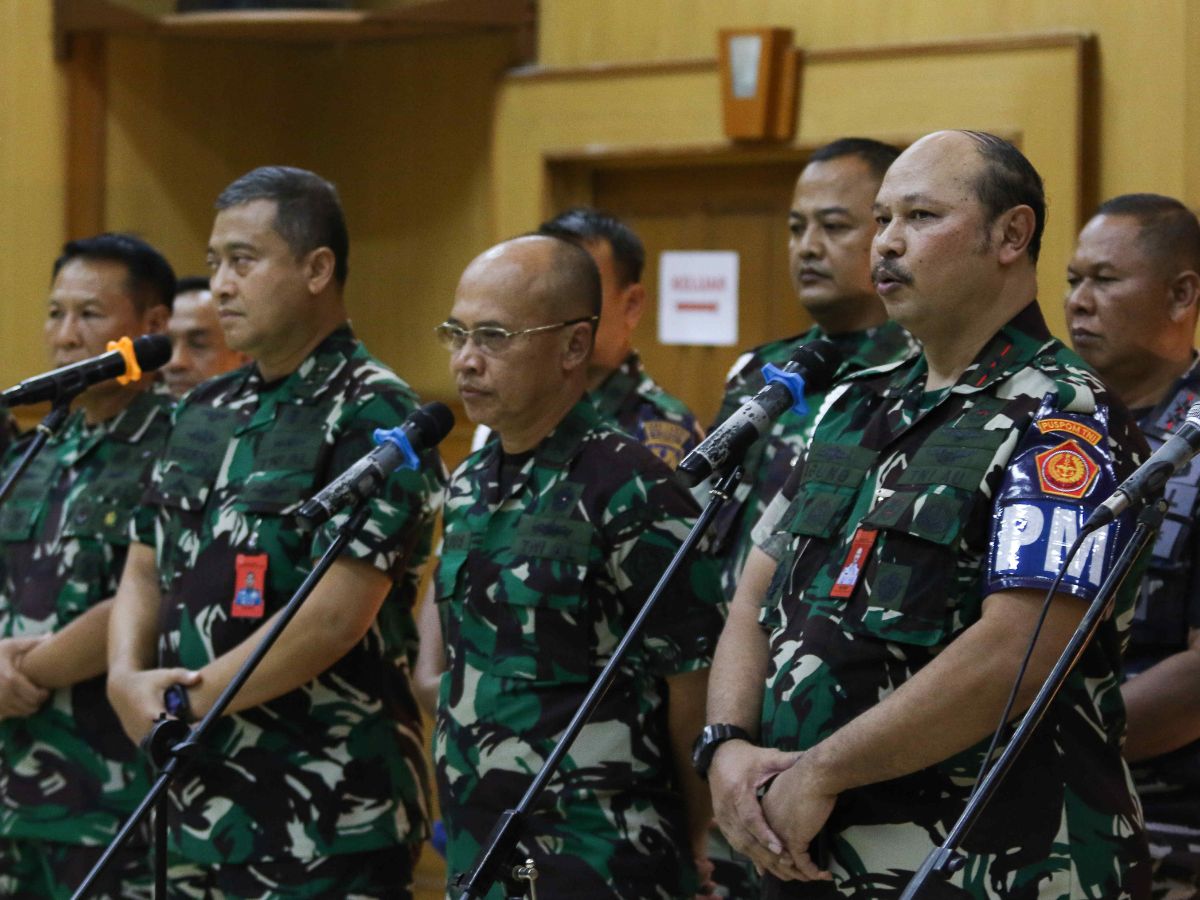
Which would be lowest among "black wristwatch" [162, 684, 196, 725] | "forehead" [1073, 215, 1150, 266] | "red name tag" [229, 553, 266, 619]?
"black wristwatch" [162, 684, 196, 725]

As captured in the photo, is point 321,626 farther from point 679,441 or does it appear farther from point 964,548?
point 964,548

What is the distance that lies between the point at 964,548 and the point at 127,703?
1.54m

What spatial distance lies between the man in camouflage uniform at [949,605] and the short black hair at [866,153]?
866 mm

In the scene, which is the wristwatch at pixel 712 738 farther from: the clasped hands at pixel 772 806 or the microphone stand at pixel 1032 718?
the microphone stand at pixel 1032 718

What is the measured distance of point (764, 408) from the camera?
217cm

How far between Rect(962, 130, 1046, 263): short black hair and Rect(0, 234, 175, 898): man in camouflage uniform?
1.79m

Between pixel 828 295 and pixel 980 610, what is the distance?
1.08m

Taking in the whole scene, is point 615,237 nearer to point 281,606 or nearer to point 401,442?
point 281,606

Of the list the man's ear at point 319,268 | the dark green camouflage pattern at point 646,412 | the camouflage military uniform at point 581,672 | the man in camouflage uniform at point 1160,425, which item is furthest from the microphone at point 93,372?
the man in camouflage uniform at point 1160,425

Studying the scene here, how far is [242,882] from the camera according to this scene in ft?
9.43

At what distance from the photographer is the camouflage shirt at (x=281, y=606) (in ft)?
9.43

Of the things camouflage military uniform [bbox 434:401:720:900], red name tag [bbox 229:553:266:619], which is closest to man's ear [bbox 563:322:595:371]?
camouflage military uniform [bbox 434:401:720:900]

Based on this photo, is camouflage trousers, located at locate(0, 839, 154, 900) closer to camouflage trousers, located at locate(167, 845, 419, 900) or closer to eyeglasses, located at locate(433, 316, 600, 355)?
camouflage trousers, located at locate(167, 845, 419, 900)

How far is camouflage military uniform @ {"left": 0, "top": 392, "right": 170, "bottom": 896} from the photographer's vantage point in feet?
11.0
